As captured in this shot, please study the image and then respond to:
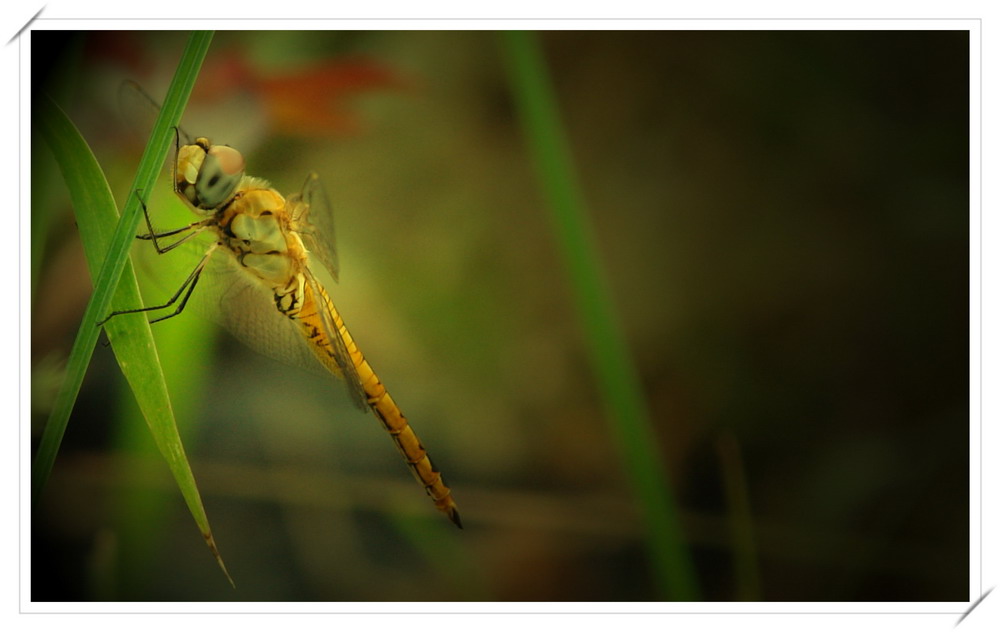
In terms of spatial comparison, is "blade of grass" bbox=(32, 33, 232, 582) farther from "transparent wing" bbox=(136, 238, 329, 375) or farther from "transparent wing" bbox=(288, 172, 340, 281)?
"transparent wing" bbox=(288, 172, 340, 281)

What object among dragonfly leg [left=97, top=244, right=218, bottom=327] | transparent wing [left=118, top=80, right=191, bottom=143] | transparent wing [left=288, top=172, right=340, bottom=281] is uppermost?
transparent wing [left=118, top=80, right=191, bottom=143]

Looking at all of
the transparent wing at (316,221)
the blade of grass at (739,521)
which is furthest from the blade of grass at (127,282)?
the blade of grass at (739,521)

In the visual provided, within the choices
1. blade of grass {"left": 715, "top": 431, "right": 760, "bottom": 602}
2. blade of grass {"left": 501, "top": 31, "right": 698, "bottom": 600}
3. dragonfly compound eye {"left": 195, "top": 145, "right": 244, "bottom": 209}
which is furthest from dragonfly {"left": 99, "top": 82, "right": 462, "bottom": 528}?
blade of grass {"left": 715, "top": 431, "right": 760, "bottom": 602}

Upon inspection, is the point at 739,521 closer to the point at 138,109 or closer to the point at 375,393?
the point at 375,393

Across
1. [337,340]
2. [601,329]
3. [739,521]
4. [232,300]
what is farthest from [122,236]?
[739,521]

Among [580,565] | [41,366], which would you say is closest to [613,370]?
[580,565]

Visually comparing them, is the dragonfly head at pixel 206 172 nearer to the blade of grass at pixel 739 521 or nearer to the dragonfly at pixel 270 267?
the dragonfly at pixel 270 267
